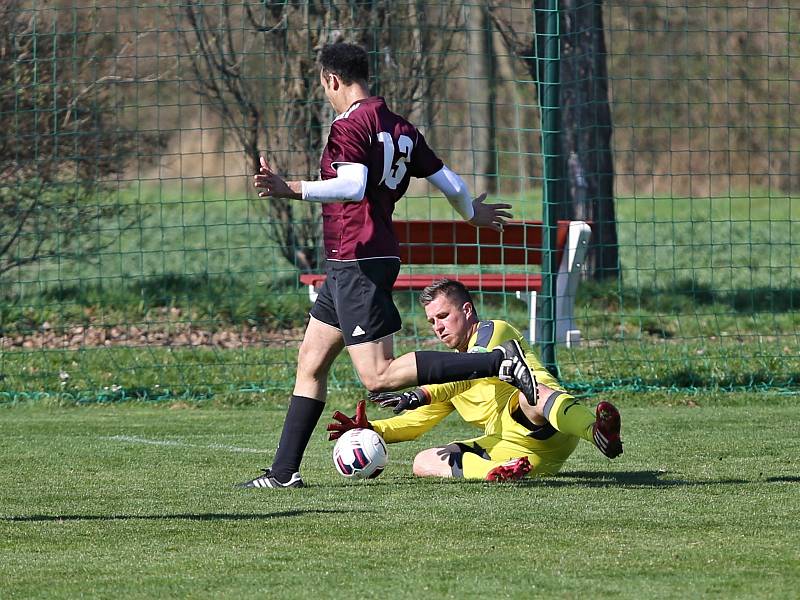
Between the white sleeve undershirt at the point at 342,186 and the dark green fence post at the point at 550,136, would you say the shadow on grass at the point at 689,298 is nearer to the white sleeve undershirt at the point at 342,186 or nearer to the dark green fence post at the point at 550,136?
the dark green fence post at the point at 550,136

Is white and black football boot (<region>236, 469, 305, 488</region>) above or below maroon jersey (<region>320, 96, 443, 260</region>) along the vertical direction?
below

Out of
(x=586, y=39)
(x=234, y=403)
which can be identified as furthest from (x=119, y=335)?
(x=586, y=39)

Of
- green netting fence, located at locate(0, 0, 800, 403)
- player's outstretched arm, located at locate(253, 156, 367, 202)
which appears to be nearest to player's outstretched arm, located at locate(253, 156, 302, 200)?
player's outstretched arm, located at locate(253, 156, 367, 202)

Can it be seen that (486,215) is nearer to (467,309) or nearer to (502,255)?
(467,309)

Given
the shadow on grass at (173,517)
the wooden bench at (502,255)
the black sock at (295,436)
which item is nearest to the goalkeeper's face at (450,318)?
the black sock at (295,436)

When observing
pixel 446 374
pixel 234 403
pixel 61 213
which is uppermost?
pixel 61 213

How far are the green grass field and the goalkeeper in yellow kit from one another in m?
0.16

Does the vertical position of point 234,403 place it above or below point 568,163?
below

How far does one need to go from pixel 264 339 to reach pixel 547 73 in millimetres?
3693

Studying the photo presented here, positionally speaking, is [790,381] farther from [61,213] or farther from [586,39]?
[61,213]

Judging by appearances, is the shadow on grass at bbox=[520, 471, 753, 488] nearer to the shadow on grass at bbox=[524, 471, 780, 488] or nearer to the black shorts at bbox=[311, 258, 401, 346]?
the shadow on grass at bbox=[524, 471, 780, 488]

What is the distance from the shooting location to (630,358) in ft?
36.2

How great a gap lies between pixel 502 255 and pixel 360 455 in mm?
5263

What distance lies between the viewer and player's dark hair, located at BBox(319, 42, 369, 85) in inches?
247
